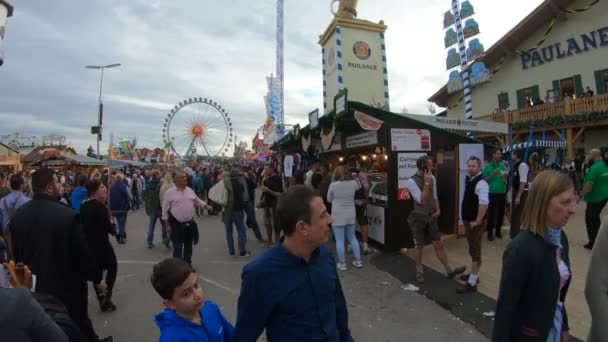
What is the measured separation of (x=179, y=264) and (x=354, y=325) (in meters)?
2.58

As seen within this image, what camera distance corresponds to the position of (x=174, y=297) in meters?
1.68

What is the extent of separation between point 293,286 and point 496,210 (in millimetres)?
6759

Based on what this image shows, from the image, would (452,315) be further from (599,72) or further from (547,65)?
(547,65)

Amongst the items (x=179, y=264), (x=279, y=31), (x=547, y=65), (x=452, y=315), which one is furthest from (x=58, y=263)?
(x=279, y=31)

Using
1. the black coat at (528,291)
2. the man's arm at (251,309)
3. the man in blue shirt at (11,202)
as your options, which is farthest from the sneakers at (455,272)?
the man in blue shirt at (11,202)

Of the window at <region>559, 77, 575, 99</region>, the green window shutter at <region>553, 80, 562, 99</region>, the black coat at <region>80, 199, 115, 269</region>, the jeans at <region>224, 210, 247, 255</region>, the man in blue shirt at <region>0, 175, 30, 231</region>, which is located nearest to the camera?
the black coat at <region>80, 199, 115, 269</region>

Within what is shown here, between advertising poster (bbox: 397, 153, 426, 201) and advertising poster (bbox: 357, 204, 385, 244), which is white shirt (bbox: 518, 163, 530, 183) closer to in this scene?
advertising poster (bbox: 397, 153, 426, 201)

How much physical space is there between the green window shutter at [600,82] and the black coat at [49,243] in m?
21.1

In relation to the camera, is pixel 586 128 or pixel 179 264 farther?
pixel 586 128

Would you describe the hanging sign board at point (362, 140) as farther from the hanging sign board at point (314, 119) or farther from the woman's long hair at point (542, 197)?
the woman's long hair at point (542, 197)

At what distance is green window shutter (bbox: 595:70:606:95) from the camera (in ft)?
51.9

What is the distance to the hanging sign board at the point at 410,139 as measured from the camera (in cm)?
621

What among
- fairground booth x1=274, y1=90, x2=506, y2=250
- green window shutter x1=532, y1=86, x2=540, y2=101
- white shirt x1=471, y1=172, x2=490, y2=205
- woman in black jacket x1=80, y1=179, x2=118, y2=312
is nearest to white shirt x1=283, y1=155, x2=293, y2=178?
fairground booth x1=274, y1=90, x2=506, y2=250

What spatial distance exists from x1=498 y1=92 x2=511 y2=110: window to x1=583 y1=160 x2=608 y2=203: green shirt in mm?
16790
